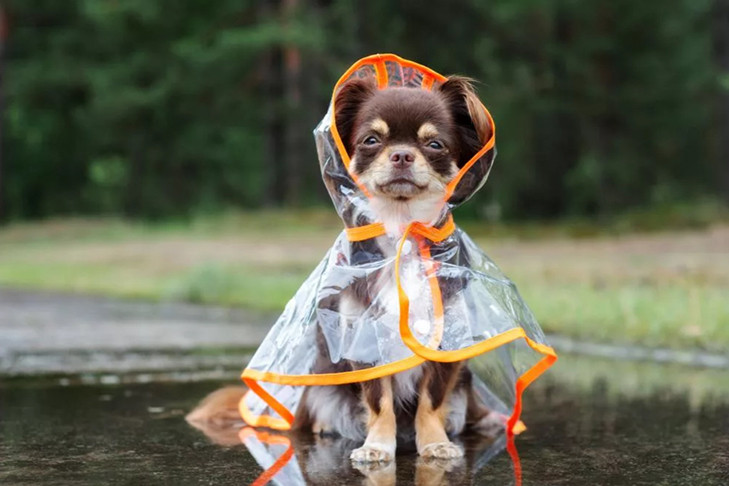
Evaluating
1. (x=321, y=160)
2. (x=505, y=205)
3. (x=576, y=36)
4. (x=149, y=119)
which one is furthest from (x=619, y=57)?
(x=321, y=160)

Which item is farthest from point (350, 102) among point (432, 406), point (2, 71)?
point (2, 71)

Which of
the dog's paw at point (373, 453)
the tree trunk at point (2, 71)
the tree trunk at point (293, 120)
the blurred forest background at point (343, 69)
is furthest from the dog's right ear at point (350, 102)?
the tree trunk at point (2, 71)

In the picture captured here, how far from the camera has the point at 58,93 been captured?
35.4 meters

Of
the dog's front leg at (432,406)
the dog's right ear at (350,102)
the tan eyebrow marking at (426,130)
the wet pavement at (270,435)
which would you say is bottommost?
the wet pavement at (270,435)

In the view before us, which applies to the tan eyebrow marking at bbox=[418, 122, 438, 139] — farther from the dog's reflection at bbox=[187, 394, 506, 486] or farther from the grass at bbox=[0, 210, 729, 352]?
the grass at bbox=[0, 210, 729, 352]

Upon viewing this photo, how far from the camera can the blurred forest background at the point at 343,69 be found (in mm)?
24219

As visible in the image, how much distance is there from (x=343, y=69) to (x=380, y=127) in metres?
18.5

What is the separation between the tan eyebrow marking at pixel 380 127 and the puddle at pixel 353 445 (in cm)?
119

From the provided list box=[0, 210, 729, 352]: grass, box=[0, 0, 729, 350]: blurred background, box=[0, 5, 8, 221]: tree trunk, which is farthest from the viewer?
box=[0, 5, 8, 221]: tree trunk

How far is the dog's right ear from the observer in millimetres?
4281

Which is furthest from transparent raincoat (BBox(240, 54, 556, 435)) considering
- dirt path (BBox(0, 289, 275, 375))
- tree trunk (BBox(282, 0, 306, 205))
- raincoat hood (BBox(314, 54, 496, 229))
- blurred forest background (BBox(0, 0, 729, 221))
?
tree trunk (BBox(282, 0, 306, 205))

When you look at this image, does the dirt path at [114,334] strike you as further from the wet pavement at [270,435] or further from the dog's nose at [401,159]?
the dog's nose at [401,159]

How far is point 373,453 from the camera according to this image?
157 inches

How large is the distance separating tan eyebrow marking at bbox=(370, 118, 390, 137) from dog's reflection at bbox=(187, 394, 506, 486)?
3.91 feet
